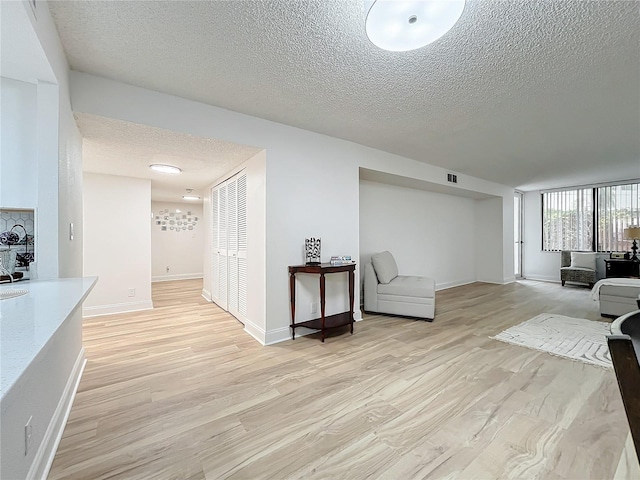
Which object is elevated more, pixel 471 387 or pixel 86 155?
pixel 86 155

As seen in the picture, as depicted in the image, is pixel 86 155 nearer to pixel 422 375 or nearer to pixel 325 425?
pixel 325 425

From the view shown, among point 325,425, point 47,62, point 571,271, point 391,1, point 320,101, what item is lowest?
point 325,425

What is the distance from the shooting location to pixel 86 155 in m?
3.13

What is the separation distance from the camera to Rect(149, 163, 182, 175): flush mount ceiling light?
3544mm

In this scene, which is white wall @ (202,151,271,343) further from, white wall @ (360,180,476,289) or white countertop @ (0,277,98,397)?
white wall @ (360,180,476,289)

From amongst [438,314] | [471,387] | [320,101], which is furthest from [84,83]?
[438,314]

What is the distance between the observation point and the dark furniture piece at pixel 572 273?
19.1ft

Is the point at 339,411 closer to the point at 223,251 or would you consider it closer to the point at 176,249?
the point at 223,251

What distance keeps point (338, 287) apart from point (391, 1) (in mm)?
2794

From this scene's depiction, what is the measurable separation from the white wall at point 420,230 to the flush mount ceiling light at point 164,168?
2.84m

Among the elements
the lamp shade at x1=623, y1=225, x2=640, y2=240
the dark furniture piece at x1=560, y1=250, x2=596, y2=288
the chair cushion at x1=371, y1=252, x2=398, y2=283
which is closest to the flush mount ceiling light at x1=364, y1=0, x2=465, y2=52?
the chair cushion at x1=371, y1=252, x2=398, y2=283

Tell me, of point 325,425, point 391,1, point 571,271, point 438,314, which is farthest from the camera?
point 571,271

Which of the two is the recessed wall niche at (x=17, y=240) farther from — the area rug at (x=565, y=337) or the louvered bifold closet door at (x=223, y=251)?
the area rug at (x=565, y=337)

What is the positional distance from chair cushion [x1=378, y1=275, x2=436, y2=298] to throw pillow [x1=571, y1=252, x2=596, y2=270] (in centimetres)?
470
